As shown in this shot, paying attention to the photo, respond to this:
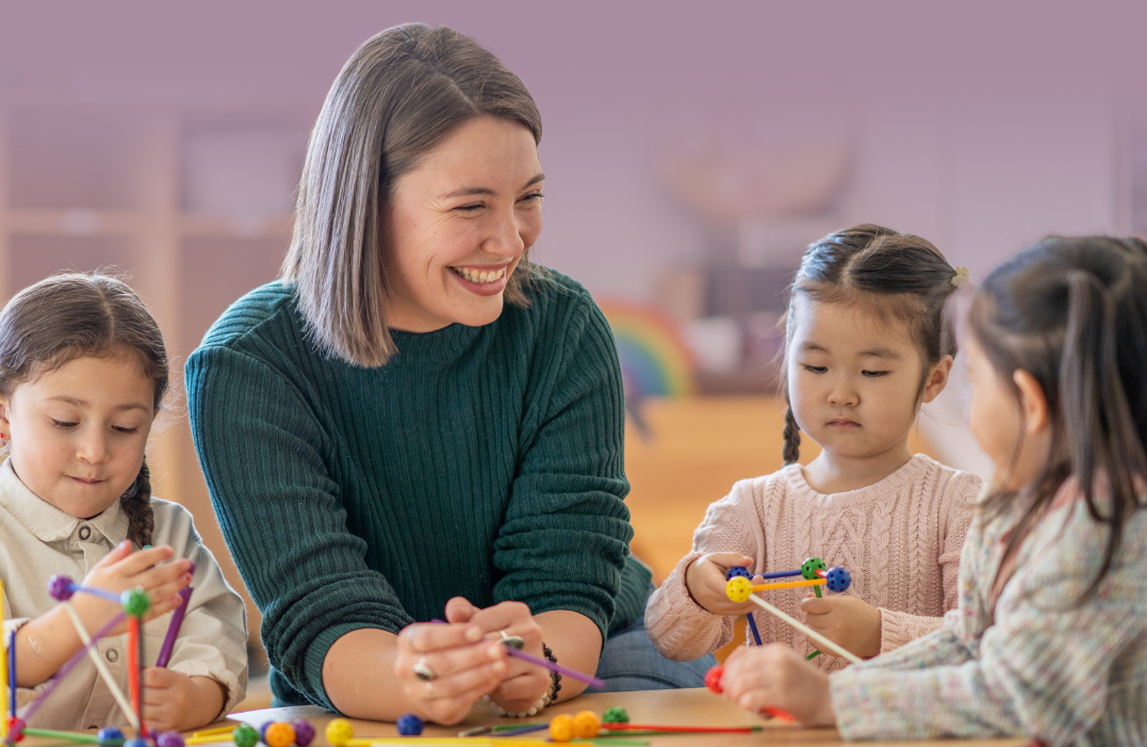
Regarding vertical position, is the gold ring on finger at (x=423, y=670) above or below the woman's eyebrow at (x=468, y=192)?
below

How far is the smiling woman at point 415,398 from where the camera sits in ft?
3.79

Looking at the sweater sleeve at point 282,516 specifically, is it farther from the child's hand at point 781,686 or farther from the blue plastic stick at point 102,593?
the child's hand at point 781,686

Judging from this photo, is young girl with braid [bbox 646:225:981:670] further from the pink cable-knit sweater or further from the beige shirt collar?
the beige shirt collar

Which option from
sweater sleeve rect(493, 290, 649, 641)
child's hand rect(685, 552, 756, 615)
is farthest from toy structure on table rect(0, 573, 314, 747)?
child's hand rect(685, 552, 756, 615)

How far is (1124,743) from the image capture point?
817 mm

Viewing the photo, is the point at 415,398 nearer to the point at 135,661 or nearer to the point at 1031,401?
the point at 135,661

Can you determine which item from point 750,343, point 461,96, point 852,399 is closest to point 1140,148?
point 750,343

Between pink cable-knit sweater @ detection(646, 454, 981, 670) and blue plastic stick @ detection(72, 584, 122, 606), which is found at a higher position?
blue plastic stick @ detection(72, 584, 122, 606)

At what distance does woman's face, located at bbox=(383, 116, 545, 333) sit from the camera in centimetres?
122

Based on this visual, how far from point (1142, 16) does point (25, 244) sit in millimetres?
3343

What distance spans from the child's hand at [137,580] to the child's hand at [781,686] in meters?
0.49

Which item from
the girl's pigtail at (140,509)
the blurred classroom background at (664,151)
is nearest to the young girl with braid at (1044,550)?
the girl's pigtail at (140,509)

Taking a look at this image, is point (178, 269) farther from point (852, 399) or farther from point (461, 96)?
point (852, 399)

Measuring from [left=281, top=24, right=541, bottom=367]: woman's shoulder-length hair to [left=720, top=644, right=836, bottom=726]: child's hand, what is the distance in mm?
587
